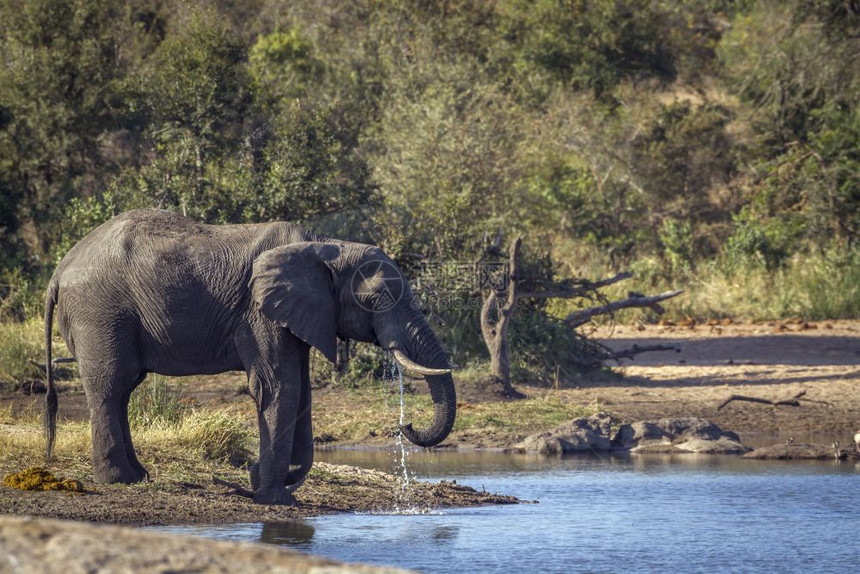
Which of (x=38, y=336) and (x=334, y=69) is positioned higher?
(x=334, y=69)

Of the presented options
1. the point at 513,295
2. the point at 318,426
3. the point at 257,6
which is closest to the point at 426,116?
the point at 513,295

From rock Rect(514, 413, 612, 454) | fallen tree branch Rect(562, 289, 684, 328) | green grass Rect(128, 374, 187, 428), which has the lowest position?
rock Rect(514, 413, 612, 454)

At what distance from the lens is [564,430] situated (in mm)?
15359

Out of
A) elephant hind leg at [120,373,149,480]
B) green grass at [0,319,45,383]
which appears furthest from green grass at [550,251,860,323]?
elephant hind leg at [120,373,149,480]

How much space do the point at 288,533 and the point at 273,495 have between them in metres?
0.63

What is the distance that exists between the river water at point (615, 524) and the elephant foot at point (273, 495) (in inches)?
12.4

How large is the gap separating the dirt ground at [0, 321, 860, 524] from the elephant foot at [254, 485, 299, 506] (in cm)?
7

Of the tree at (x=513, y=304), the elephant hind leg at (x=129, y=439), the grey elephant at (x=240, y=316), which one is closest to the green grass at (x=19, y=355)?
the tree at (x=513, y=304)

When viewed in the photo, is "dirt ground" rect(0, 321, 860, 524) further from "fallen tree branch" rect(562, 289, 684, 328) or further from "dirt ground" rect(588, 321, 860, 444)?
"fallen tree branch" rect(562, 289, 684, 328)

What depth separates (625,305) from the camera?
1855cm

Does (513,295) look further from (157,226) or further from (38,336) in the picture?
(157,226)

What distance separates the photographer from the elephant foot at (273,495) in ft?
35.4

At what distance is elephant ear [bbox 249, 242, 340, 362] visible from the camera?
1036 cm

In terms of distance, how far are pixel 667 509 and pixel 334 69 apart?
790 inches
